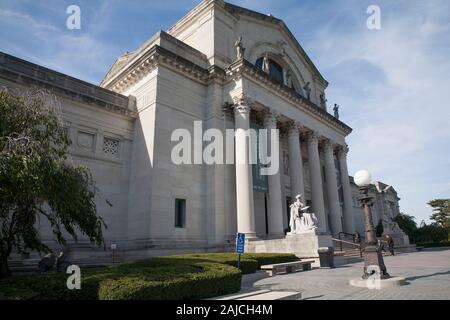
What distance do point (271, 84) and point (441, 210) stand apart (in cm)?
5927

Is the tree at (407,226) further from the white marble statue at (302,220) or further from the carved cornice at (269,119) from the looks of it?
the white marble statue at (302,220)

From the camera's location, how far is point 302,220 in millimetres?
20078

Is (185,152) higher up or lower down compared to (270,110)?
lower down

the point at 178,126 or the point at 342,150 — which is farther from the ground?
the point at 342,150

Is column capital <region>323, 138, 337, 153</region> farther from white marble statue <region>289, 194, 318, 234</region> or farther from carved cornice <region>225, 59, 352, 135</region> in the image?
white marble statue <region>289, 194, 318, 234</region>

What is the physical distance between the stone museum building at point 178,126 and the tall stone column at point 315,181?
0.58 ft

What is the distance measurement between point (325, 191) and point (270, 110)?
14.7 meters

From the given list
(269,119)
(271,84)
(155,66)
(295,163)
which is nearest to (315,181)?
(295,163)

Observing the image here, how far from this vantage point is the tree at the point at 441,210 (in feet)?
214

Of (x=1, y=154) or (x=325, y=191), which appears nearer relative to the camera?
(x=1, y=154)

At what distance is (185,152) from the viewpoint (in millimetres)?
22906

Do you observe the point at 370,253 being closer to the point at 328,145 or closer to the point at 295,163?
the point at 295,163

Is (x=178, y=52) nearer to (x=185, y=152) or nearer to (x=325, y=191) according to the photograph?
(x=185, y=152)

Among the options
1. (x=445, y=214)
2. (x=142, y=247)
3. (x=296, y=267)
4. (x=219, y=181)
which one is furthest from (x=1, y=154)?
(x=445, y=214)
